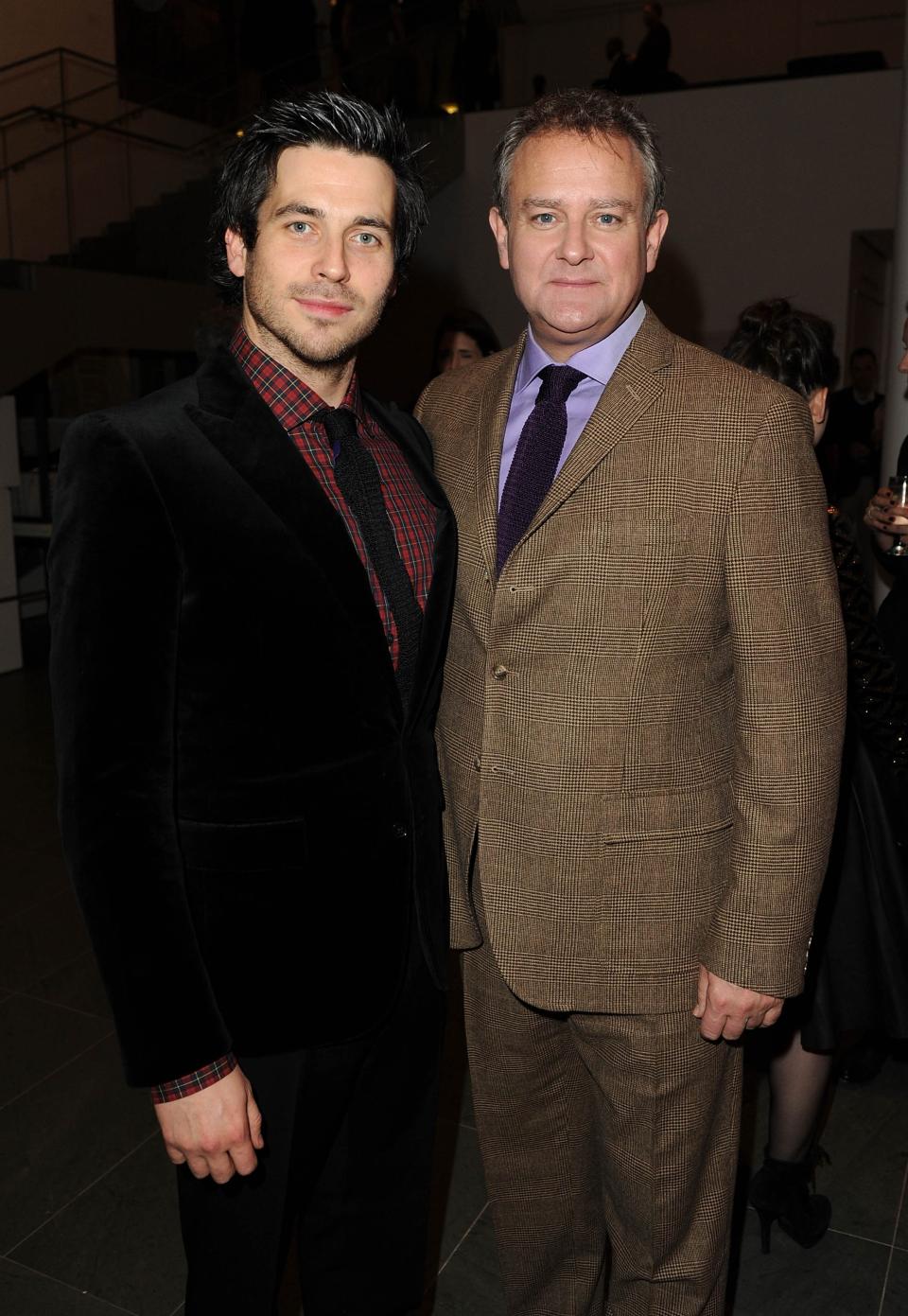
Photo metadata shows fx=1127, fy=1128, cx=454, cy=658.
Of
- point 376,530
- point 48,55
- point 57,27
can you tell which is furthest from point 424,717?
point 57,27

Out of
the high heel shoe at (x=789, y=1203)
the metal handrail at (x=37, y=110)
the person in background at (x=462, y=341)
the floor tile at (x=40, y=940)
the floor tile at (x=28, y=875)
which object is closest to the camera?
the high heel shoe at (x=789, y=1203)

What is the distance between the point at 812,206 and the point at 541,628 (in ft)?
26.2

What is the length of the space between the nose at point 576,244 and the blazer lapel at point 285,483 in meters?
0.49

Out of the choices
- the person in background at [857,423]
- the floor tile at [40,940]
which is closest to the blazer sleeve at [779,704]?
the floor tile at [40,940]

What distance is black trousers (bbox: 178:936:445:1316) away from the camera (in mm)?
1490

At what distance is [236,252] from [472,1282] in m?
1.89

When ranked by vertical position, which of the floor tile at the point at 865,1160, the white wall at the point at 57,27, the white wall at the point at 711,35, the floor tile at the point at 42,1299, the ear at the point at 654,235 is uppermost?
the white wall at the point at 711,35

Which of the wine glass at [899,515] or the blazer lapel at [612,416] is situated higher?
the blazer lapel at [612,416]

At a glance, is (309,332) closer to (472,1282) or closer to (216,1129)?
(216,1129)

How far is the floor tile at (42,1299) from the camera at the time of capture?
6.81 ft

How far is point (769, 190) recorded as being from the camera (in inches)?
333

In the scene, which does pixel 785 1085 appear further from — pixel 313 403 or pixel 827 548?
pixel 313 403

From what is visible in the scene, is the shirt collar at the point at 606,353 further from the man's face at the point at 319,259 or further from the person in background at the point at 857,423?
the person in background at the point at 857,423

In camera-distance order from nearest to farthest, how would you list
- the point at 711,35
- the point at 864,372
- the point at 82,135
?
the point at 864,372 < the point at 82,135 < the point at 711,35
